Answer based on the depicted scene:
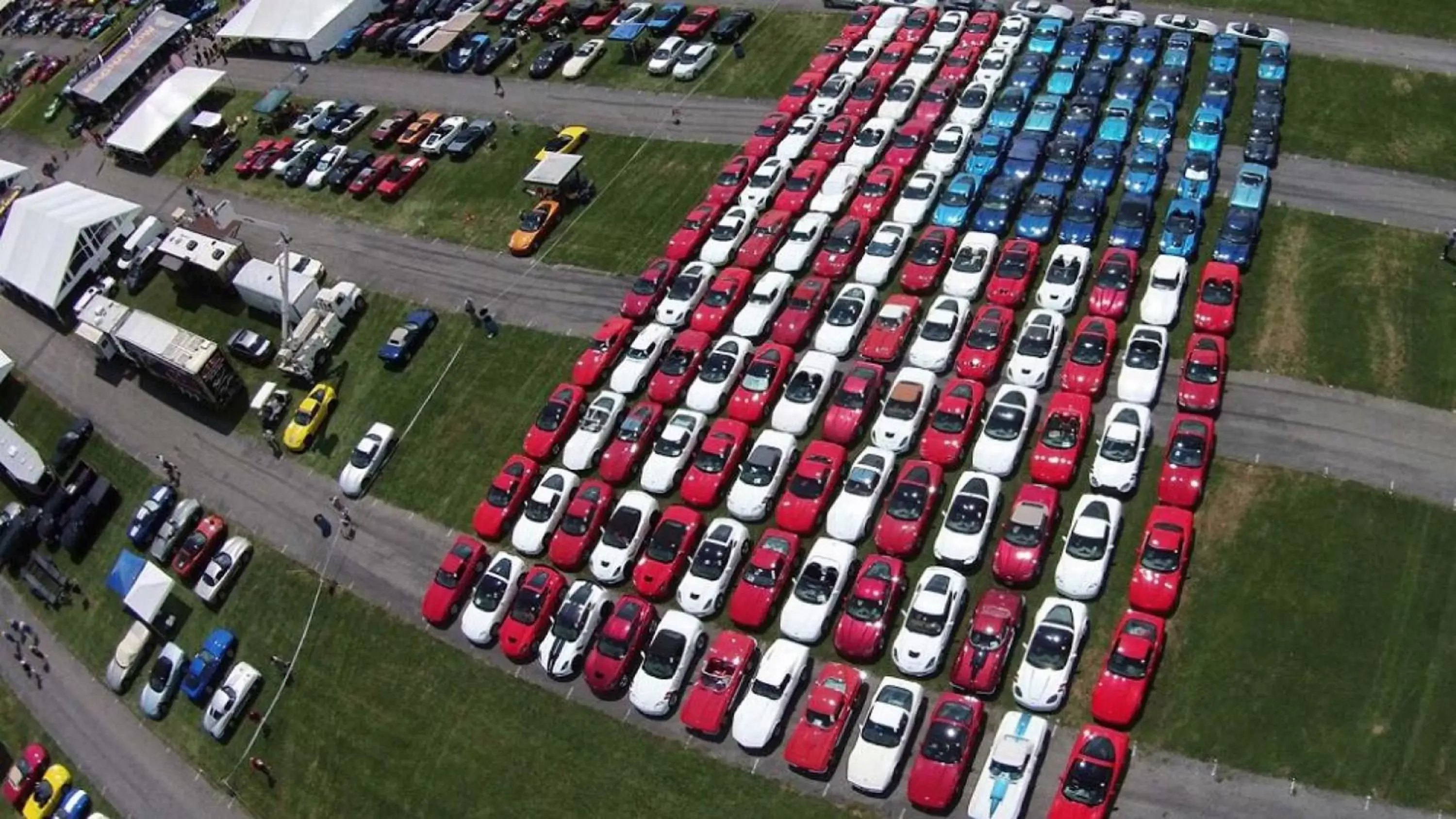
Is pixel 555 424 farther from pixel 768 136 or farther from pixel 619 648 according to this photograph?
pixel 768 136

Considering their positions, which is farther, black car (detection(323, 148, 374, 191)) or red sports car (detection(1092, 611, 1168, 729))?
black car (detection(323, 148, 374, 191))

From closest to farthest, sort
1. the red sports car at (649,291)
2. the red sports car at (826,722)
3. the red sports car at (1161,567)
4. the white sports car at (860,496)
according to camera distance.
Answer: the red sports car at (826,722)
the red sports car at (1161,567)
the white sports car at (860,496)
the red sports car at (649,291)

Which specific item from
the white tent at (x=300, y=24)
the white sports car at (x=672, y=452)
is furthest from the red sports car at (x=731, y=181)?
the white tent at (x=300, y=24)

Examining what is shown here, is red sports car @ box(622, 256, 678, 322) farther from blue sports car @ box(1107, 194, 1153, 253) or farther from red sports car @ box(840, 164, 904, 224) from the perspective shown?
blue sports car @ box(1107, 194, 1153, 253)

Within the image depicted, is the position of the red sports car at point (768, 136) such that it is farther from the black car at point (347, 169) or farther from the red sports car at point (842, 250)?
the black car at point (347, 169)

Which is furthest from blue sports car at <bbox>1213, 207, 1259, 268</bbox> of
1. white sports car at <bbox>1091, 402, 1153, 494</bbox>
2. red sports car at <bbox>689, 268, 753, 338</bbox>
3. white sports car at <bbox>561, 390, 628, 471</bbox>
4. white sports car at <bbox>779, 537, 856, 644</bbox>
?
white sports car at <bbox>561, 390, 628, 471</bbox>
